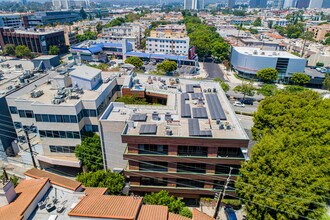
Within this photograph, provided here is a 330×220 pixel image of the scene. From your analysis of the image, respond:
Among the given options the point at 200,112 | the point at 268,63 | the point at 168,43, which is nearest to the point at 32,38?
Result: the point at 168,43

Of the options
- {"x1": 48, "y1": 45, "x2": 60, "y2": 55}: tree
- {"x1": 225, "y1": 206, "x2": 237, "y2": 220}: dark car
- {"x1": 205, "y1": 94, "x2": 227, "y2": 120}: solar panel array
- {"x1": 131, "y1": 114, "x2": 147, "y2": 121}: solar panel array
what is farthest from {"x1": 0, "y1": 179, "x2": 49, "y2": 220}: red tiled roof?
{"x1": 48, "y1": 45, "x2": 60, "y2": 55}: tree

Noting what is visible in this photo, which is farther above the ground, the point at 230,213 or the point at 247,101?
the point at 230,213

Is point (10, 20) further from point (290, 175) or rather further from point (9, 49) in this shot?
point (290, 175)

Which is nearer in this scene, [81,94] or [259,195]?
[259,195]

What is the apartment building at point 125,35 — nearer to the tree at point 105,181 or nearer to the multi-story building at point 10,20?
the multi-story building at point 10,20

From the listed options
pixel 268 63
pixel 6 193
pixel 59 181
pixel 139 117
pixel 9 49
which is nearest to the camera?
pixel 6 193

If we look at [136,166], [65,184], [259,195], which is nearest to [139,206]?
[65,184]

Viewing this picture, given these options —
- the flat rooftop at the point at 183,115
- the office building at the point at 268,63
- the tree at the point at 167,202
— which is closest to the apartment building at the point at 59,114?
the flat rooftop at the point at 183,115

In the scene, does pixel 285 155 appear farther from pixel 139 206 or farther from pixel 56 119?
pixel 56 119
